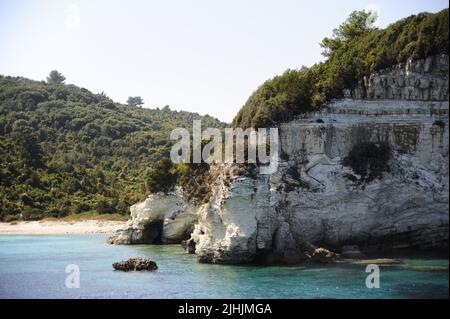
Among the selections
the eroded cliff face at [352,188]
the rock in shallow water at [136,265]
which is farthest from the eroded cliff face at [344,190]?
the rock in shallow water at [136,265]

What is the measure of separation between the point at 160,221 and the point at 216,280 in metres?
→ 25.2

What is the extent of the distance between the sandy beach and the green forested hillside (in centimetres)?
245

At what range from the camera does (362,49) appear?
143 feet

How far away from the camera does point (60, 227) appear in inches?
2896

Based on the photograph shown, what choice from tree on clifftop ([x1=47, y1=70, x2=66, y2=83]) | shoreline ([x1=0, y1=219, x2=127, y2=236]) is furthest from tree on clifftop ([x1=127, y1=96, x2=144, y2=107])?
shoreline ([x1=0, y1=219, x2=127, y2=236])

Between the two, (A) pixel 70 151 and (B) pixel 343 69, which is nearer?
(B) pixel 343 69

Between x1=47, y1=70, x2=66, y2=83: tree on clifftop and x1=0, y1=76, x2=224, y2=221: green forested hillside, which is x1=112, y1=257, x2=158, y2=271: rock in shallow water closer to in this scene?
x1=0, y1=76, x2=224, y2=221: green forested hillside

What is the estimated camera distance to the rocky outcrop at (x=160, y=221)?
56.2 metres

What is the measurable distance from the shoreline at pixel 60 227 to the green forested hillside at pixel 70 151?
2383mm

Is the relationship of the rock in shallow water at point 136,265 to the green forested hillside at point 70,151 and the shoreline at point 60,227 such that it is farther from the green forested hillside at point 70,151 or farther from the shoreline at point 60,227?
the shoreline at point 60,227

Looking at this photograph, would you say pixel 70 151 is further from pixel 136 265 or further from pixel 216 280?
pixel 216 280

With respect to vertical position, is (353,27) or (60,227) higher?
(353,27)

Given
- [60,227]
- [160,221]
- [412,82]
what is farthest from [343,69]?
[60,227]

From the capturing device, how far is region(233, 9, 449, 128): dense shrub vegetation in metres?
39.3
